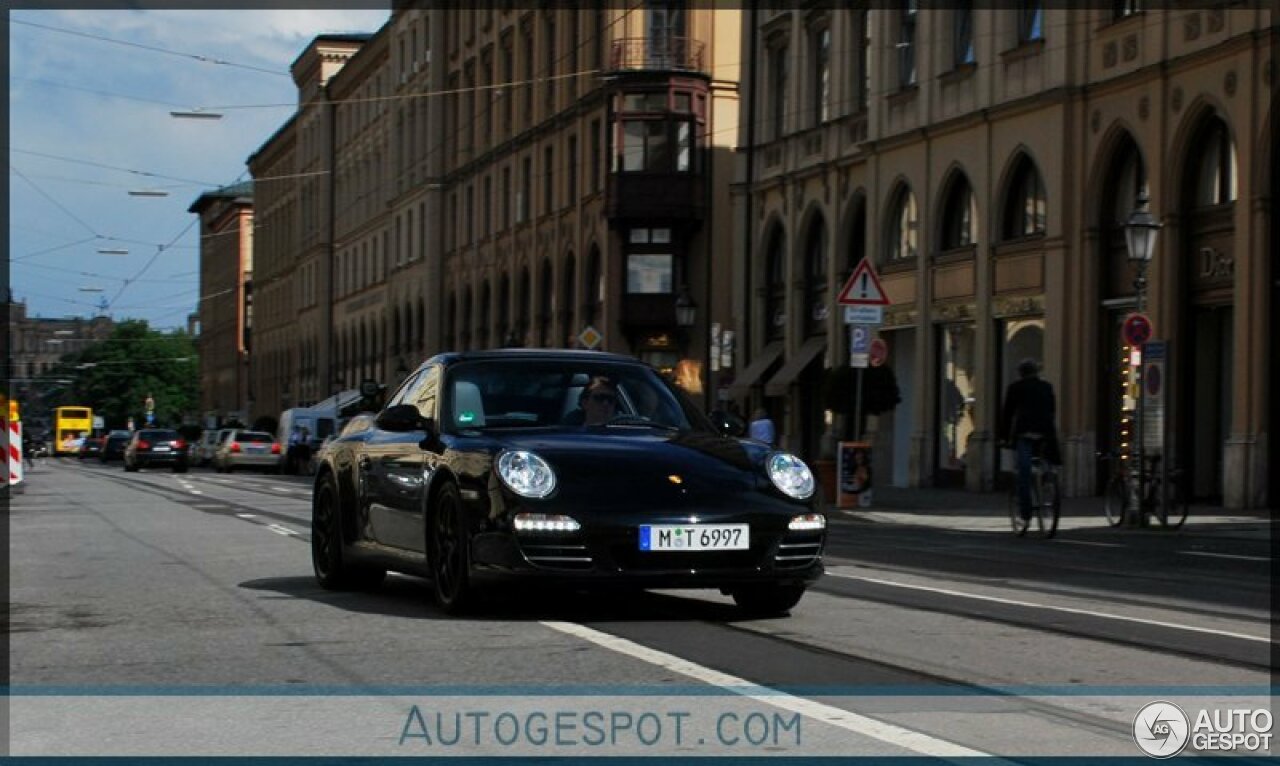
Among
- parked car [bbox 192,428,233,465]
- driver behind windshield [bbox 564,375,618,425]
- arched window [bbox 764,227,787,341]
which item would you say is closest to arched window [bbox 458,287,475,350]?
parked car [bbox 192,428,233,465]

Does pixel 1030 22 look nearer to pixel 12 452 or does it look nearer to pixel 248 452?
pixel 12 452

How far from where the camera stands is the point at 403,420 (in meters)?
11.3

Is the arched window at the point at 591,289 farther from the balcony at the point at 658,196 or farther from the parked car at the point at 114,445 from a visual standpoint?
the parked car at the point at 114,445

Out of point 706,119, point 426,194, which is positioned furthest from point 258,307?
point 706,119

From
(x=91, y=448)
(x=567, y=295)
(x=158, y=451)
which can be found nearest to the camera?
(x=567, y=295)

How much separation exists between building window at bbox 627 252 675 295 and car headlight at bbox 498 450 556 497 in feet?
156

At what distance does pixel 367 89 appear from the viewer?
9656cm

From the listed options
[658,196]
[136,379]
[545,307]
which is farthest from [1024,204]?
[136,379]

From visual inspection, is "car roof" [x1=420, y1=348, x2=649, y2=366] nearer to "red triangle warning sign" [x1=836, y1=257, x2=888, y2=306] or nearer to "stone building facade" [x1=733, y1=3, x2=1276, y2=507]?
"stone building facade" [x1=733, y1=3, x2=1276, y2=507]

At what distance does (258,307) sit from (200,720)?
125 m

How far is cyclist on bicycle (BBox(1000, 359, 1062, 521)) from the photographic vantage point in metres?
21.6

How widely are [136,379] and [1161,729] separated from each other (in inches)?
7513

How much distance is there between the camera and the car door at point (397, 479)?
444 inches

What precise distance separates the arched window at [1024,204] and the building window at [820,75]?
9.03 meters
